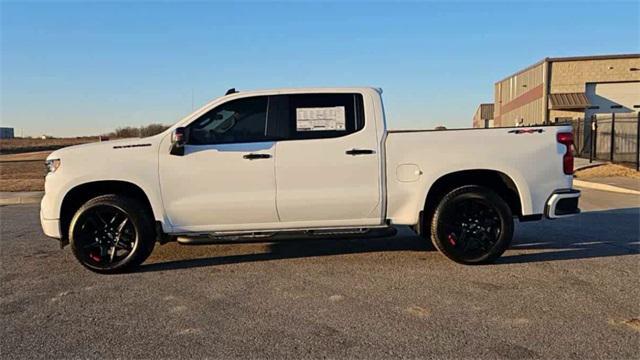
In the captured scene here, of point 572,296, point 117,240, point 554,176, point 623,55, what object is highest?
point 623,55

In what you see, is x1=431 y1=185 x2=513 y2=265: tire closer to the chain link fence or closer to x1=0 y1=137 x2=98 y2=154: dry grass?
the chain link fence

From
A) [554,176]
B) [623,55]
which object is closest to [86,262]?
[554,176]

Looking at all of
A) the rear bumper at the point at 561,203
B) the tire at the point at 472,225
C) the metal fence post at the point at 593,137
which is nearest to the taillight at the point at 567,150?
the rear bumper at the point at 561,203

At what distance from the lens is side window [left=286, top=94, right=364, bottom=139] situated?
5.45 metres

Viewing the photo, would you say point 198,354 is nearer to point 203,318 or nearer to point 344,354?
point 203,318

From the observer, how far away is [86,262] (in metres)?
5.33

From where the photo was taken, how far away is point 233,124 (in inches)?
215

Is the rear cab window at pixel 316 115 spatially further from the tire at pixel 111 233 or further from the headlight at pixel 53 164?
the headlight at pixel 53 164

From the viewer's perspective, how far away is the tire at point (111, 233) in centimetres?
528

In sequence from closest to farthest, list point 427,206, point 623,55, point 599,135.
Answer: point 427,206 → point 599,135 → point 623,55

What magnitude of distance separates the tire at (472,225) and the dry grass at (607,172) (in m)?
12.0

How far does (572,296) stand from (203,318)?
11.0ft

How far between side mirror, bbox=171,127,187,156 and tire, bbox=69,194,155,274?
75cm

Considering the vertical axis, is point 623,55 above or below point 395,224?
above
